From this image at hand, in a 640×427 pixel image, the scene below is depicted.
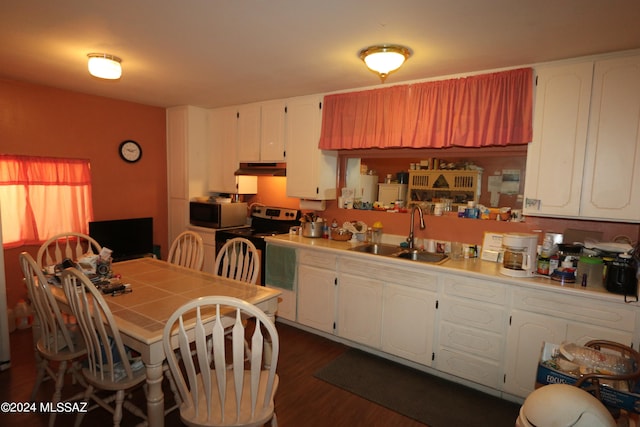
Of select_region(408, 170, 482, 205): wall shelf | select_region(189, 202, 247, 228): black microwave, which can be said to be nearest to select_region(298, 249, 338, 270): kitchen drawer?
select_region(408, 170, 482, 205): wall shelf

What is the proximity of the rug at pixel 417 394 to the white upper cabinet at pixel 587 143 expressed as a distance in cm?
140

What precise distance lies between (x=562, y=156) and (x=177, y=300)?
8.80 ft

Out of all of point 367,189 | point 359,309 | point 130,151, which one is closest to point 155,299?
point 359,309

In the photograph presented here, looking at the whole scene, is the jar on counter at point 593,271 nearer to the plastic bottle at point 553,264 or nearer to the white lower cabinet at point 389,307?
the plastic bottle at point 553,264

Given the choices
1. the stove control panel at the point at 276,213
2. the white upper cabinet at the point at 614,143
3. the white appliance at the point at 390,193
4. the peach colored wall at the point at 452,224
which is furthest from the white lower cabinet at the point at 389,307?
the white upper cabinet at the point at 614,143

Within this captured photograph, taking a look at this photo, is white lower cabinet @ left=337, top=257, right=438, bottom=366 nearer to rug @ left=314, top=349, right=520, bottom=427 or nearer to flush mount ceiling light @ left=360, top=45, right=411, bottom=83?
rug @ left=314, top=349, right=520, bottom=427

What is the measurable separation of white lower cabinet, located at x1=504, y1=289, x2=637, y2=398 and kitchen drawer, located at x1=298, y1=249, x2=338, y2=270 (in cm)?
145

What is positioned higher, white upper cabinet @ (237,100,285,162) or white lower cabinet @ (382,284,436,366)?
white upper cabinet @ (237,100,285,162)

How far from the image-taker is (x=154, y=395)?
1.57m

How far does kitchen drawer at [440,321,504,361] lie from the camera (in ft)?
7.85

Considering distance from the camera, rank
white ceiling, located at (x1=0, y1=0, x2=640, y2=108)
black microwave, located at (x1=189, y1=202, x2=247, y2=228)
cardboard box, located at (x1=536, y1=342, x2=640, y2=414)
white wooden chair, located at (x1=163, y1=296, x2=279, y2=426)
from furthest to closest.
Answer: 1. black microwave, located at (x1=189, y1=202, x2=247, y2=228)
2. white ceiling, located at (x1=0, y1=0, x2=640, y2=108)
3. white wooden chair, located at (x1=163, y1=296, x2=279, y2=426)
4. cardboard box, located at (x1=536, y1=342, x2=640, y2=414)

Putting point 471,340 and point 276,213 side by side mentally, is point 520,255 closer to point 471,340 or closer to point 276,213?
point 471,340

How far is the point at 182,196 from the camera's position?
176 inches

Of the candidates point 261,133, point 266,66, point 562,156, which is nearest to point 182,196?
point 261,133
